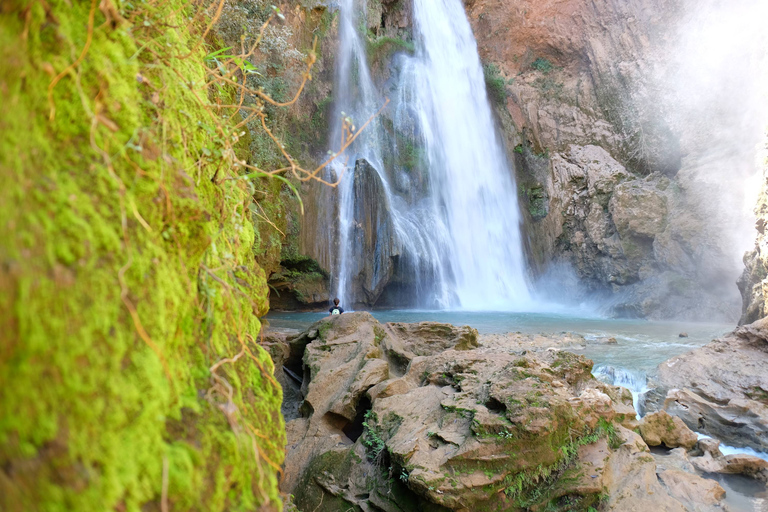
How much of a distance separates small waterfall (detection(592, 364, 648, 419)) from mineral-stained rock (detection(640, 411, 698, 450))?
4.56 feet

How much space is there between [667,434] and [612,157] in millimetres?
15672

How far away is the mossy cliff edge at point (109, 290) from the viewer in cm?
83

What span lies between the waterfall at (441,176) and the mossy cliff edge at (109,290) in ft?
46.9

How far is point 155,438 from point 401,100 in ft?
63.9

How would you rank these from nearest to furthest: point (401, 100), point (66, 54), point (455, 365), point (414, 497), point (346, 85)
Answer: point (66, 54) → point (414, 497) → point (455, 365) → point (346, 85) → point (401, 100)

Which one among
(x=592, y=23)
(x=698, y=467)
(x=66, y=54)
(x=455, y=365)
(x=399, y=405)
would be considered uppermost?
(x=592, y=23)

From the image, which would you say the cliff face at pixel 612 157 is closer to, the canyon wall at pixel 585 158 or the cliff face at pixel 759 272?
the canyon wall at pixel 585 158

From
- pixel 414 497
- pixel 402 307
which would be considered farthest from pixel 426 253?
pixel 414 497

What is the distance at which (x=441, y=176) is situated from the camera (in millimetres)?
18656

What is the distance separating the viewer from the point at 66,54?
1.14 meters

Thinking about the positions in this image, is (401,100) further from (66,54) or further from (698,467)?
(66,54)

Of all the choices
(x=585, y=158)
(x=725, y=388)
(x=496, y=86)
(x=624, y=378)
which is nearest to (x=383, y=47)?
(x=496, y=86)

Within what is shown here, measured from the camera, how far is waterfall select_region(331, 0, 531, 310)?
16641mm

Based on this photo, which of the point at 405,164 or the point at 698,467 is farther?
the point at 405,164
